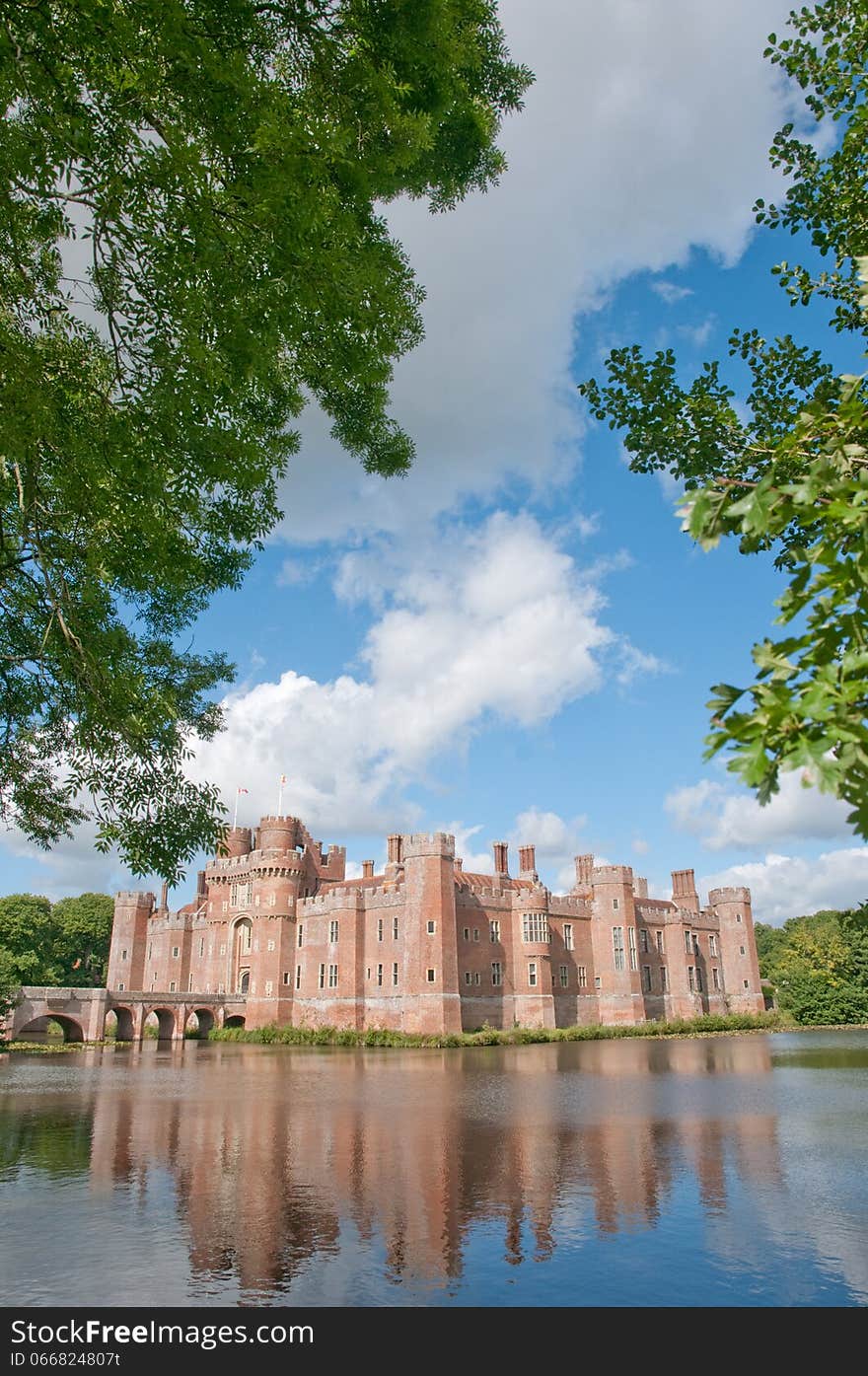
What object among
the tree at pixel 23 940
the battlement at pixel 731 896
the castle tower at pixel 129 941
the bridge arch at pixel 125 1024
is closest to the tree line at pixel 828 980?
the battlement at pixel 731 896

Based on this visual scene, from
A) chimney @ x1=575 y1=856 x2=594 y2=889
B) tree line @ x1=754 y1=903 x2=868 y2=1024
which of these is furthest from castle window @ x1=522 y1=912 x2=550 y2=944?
tree line @ x1=754 y1=903 x2=868 y2=1024

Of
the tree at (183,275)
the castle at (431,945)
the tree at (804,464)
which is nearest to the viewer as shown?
the tree at (804,464)

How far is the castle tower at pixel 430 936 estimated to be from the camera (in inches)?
2126

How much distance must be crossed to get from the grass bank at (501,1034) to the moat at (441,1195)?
84.1ft

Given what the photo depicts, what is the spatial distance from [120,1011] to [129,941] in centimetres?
1850

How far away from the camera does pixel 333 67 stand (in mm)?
6832

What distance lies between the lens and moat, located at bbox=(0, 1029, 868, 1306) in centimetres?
896

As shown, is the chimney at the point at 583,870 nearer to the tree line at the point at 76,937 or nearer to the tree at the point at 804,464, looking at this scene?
the tree line at the point at 76,937

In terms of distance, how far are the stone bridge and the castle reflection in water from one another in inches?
1153

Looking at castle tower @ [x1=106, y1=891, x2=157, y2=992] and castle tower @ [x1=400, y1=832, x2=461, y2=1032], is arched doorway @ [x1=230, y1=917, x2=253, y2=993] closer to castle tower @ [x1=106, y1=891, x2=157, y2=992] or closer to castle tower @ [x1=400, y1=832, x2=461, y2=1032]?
castle tower @ [x1=106, y1=891, x2=157, y2=992]

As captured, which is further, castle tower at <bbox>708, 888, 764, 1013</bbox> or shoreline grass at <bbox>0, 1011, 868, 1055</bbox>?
castle tower at <bbox>708, 888, 764, 1013</bbox>

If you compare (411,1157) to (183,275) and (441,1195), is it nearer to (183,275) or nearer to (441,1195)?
(441,1195)
